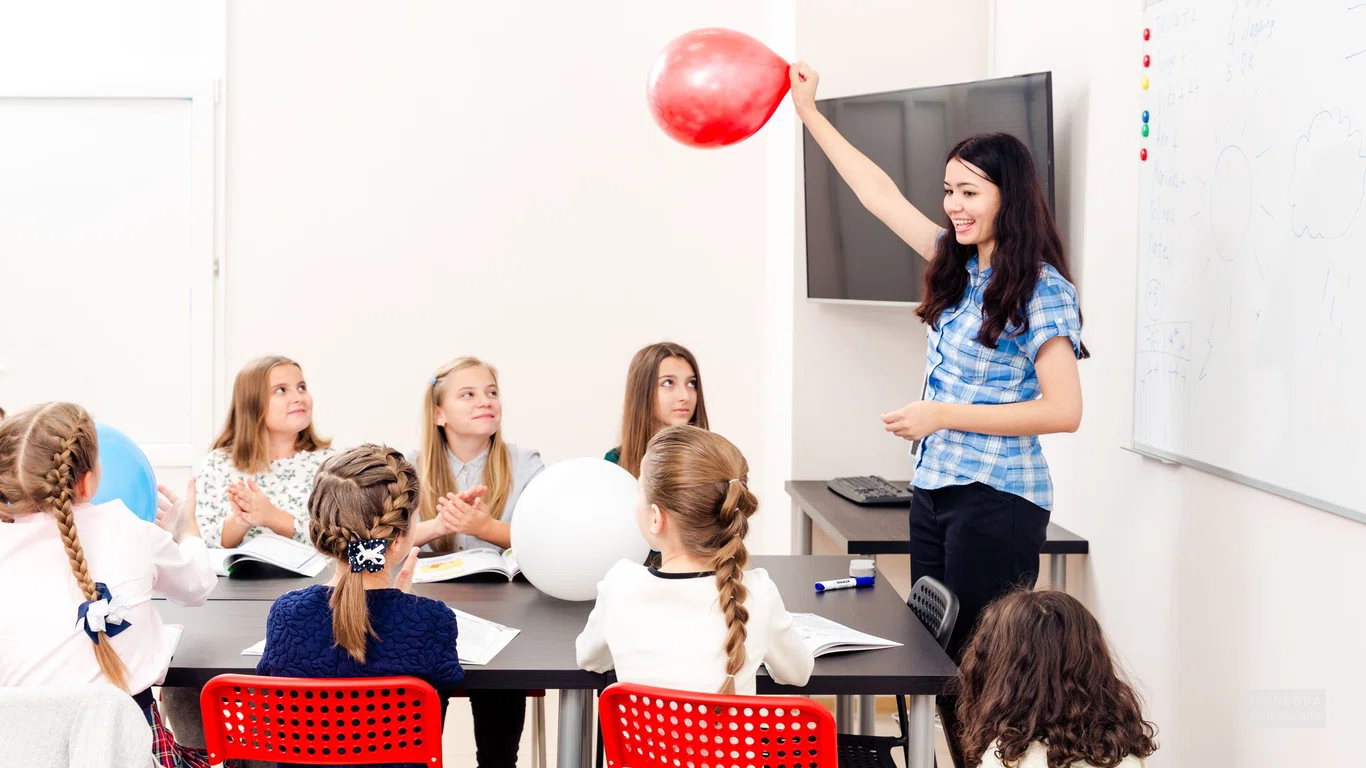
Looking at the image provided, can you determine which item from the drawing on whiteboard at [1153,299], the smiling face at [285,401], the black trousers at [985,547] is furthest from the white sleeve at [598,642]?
the smiling face at [285,401]

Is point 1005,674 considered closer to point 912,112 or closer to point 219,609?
point 219,609

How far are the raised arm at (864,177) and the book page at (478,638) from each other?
3.95 ft

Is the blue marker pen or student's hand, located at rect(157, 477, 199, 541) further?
the blue marker pen

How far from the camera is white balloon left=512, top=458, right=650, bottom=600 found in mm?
2129

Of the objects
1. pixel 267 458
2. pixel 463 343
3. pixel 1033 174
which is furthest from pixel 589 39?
pixel 1033 174

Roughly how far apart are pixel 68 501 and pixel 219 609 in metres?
0.42

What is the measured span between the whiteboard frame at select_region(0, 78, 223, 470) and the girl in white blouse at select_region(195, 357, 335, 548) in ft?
4.30

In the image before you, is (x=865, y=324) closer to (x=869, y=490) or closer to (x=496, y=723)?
(x=869, y=490)

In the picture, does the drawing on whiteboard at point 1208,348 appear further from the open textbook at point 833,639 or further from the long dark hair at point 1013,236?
the open textbook at point 833,639

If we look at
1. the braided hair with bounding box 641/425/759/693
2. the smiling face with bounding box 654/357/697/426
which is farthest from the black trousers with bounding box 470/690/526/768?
the smiling face with bounding box 654/357/697/426

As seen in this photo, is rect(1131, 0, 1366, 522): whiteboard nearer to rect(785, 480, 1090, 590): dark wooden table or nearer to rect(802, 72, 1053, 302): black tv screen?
rect(785, 480, 1090, 590): dark wooden table

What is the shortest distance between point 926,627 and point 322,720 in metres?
1.08

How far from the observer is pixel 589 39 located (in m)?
4.38

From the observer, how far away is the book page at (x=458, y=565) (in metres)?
2.36
